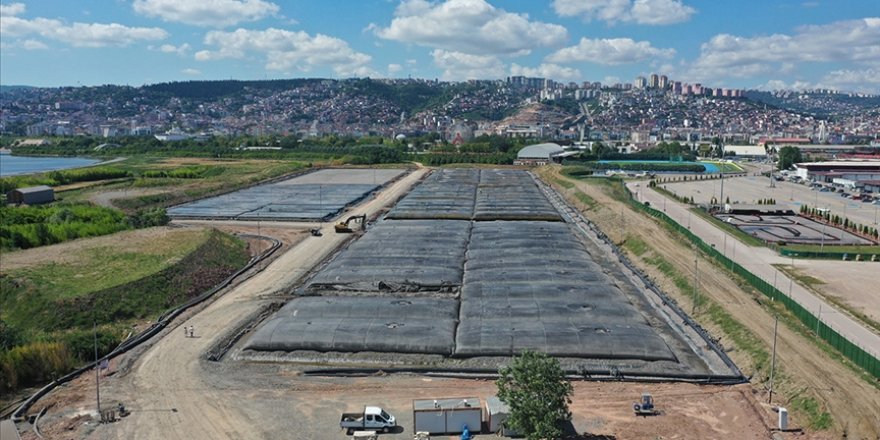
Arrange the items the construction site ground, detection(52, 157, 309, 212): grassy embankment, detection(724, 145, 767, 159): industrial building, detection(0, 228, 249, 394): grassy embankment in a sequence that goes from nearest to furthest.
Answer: the construction site ground → detection(0, 228, 249, 394): grassy embankment → detection(52, 157, 309, 212): grassy embankment → detection(724, 145, 767, 159): industrial building

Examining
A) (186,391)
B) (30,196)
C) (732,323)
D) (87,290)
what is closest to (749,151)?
(732,323)

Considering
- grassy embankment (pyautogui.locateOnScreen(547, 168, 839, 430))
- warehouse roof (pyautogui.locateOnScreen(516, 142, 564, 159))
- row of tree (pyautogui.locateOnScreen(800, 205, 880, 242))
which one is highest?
warehouse roof (pyautogui.locateOnScreen(516, 142, 564, 159))

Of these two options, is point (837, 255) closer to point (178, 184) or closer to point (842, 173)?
point (842, 173)

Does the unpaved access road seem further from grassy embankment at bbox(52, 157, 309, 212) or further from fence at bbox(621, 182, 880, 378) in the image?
grassy embankment at bbox(52, 157, 309, 212)

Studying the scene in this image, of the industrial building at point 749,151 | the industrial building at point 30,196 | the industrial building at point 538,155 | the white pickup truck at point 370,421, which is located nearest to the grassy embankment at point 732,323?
the white pickup truck at point 370,421

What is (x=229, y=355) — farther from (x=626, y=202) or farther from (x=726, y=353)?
(x=626, y=202)

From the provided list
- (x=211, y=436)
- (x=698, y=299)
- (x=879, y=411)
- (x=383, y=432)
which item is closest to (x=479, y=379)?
(x=383, y=432)

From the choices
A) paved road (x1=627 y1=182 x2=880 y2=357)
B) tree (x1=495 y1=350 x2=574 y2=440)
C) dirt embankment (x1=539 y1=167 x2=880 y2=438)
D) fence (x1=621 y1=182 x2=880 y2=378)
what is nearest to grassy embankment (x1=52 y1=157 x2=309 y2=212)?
dirt embankment (x1=539 y1=167 x2=880 y2=438)
